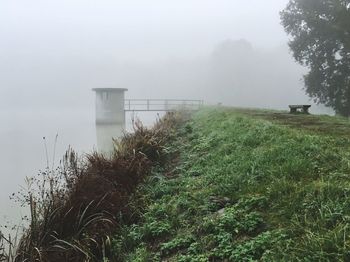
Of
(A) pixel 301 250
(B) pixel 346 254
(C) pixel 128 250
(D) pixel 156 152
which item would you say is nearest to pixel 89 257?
(C) pixel 128 250

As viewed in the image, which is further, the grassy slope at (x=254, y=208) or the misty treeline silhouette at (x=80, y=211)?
the misty treeline silhouette at (x=80, y=211)

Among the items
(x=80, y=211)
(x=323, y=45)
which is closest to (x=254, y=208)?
(x=80, y=211)

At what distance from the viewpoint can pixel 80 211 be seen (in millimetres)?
5695

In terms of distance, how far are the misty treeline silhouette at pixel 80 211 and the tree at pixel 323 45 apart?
21942 mm

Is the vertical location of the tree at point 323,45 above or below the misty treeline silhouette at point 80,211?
above

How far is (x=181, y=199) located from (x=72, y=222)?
1.47m

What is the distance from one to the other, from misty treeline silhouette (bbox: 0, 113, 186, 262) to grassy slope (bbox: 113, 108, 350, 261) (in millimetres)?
268

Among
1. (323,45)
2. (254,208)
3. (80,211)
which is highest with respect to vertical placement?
(323,45)

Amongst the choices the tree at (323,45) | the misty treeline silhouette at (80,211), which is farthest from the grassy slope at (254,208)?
the tree at (323,45)

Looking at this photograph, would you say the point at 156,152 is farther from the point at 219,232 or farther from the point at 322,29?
the point at 322,29

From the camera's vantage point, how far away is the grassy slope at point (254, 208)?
11.9 feet

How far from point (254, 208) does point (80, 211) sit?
2.39 m

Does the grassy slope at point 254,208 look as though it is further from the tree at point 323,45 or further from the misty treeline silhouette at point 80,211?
the tree at point 323,45

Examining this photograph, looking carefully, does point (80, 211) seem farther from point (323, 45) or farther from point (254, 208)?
point (323, 45)
